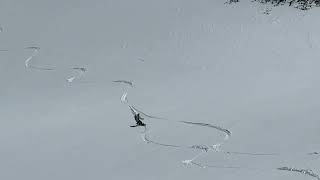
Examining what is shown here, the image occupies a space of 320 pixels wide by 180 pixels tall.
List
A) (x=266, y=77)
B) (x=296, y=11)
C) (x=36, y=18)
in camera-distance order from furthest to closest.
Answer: (x=36, y=18)
(x=296, y=11)
(x=266, y=77)

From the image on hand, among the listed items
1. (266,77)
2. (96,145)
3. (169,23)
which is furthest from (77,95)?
(169,23)

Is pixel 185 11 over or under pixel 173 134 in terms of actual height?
over

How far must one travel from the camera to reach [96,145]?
6.81 m

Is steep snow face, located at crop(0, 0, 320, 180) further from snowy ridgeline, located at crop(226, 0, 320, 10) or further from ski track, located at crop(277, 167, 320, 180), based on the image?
snowy ridgeline, located at crop(226, 0, 320, 10)

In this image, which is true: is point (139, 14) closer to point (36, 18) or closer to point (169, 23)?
point (169, 23)

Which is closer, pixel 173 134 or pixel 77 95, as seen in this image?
pixel 173 134

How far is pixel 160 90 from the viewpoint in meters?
9.09

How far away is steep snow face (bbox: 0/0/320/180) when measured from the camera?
19.9ft

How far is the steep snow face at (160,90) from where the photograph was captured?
605cm

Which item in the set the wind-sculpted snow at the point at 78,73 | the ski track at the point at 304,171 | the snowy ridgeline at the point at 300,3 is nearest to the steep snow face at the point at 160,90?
the ski track at the point at 304,171

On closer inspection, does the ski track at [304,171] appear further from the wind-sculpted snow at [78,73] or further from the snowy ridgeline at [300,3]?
Answer: the snowy ridgeline at [300,3]

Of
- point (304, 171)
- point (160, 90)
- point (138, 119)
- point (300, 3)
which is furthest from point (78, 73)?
point (304, 171)

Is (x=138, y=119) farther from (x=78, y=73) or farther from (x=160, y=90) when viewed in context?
(x=78, y=73)

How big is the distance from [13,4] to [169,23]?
17.2ft
